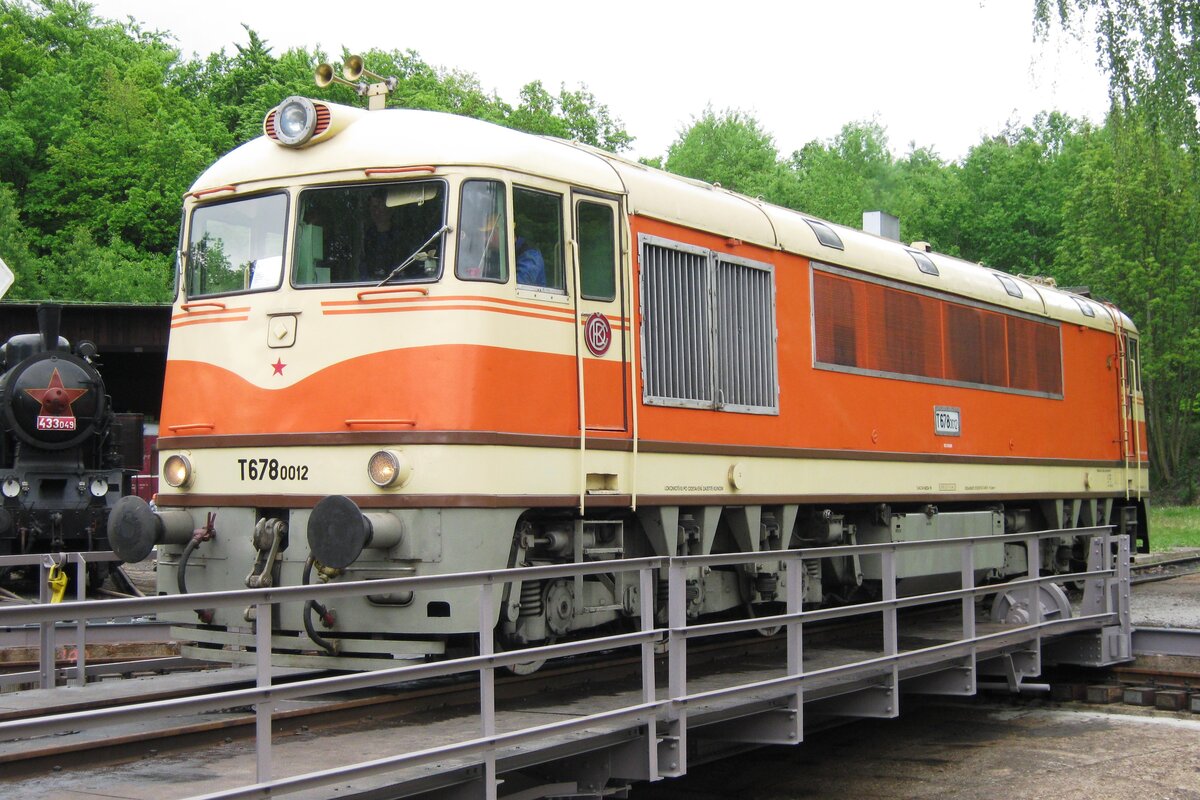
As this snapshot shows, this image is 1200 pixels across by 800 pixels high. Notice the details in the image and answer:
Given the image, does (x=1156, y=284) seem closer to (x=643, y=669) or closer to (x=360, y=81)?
(x=360, y=81)

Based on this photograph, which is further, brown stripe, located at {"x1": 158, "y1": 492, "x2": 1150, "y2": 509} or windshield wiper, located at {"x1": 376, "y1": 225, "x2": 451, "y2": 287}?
windshield wiper, located at {"x1": 376, "y1": 225, "x2": 451, "y2": 287}

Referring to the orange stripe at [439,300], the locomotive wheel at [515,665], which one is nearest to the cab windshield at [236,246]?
the orange stripe at [439,300]

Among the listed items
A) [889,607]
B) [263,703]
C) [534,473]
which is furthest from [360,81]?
[263,703]

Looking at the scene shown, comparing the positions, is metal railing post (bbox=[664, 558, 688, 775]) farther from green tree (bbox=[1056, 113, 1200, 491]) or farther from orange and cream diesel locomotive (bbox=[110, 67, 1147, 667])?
green tree (bbox=[1056, 113, 1200, 491])

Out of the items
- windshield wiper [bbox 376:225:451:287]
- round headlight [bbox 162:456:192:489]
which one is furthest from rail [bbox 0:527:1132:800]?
windshield wiper [bbox 376:225:451:287]

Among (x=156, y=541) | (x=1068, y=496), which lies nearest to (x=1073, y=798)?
(x=156, y=541)

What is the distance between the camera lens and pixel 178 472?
8.91 meters

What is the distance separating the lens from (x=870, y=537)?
12750mm

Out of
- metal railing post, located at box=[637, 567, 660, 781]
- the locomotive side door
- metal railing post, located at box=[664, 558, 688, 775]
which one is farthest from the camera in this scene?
the locomotive side door

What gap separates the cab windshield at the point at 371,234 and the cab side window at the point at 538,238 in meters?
0.54

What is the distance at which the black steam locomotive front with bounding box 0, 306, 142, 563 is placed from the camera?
1822 cm

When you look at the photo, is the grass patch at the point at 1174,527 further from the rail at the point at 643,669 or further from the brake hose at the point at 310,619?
the brake hose at the point at 310,619

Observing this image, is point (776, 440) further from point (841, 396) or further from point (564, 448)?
point (564, 448)

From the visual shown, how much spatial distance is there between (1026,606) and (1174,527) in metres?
25.2
